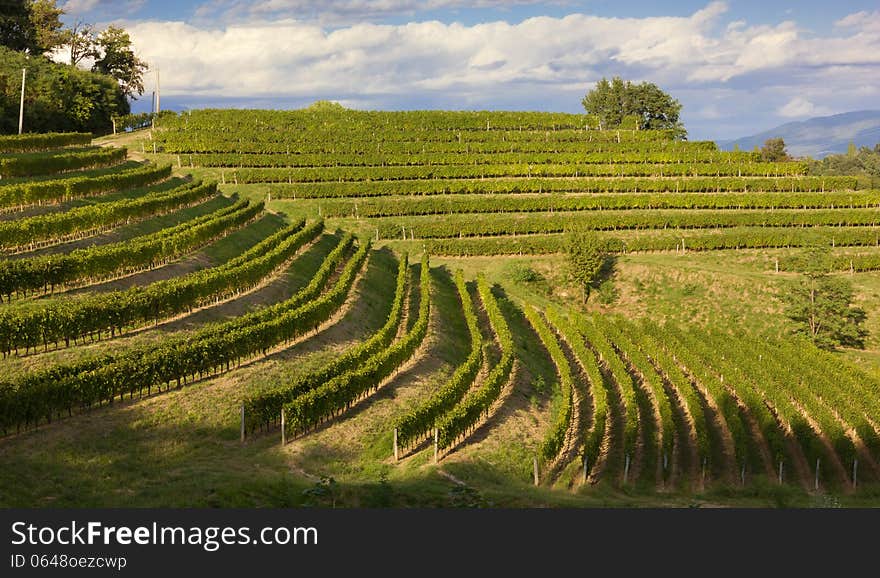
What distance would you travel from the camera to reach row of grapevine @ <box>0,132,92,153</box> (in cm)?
6944

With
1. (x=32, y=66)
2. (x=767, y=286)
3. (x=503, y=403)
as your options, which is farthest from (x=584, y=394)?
(x=32, y=66)

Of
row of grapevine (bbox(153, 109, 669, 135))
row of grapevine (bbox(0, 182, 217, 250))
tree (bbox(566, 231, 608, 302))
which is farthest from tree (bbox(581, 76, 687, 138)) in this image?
row of grapevine (bbox(0, 182, 217, 250))

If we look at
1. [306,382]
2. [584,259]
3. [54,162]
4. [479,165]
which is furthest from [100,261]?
[479,165]

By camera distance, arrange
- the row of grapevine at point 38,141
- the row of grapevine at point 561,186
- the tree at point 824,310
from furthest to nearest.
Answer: the row of grapevine at point 561,186 < the row of grapevine at point 38,141 < the tree at point 824,310

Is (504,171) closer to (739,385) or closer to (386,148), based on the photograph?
(386,148)

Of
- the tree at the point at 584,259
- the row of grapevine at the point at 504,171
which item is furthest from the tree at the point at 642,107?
the tree at the point at 584,259

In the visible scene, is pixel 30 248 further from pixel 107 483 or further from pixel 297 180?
pixel 297 180

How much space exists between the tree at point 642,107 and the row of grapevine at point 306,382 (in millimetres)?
104546

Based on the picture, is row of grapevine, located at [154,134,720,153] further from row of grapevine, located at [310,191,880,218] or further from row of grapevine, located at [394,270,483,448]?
row of grapevine, located at [394,270,483,448]

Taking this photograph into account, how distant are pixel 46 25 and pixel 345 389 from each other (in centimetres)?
10587

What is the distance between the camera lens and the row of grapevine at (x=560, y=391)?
113 ft

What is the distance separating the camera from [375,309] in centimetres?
5334

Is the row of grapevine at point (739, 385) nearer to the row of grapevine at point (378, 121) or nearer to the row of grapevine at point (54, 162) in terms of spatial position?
the row of grapevine at point (54, 162)

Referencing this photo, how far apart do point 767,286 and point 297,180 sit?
52164 millimetres
